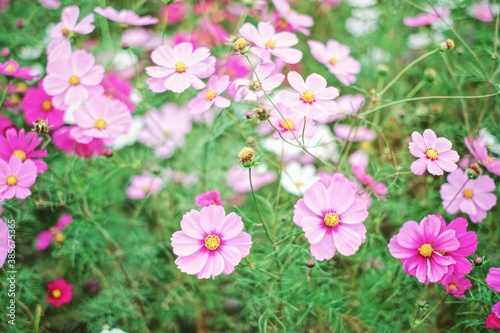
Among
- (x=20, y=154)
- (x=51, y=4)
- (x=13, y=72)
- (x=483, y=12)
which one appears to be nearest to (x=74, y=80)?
(x=13, y=72)

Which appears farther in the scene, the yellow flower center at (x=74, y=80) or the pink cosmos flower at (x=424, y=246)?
the yellow flower center at (x=74, y=80)

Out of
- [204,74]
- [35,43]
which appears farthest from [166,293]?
[35,43]

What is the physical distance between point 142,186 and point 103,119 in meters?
0.54

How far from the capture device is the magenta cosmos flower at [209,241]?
31.1 inches

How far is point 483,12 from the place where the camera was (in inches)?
53.2

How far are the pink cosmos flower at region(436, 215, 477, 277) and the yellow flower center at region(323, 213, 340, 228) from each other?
22 cm

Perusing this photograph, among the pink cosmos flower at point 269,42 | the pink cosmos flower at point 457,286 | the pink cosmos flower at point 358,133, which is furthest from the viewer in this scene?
the pink cosmos flower at point 358,133

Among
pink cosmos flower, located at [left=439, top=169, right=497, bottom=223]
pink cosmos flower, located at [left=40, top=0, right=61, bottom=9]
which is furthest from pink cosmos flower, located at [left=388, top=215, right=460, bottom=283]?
pink cosmos flower, located at [left=40, top=0, right=61, bottom=9]

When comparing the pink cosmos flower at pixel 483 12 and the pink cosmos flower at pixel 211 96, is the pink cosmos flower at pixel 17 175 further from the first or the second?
the pink cosmos flower at pixel 483 12

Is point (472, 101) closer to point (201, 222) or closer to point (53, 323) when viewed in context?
point (201, 222)

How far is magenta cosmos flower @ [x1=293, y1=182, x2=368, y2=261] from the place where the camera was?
77 cm

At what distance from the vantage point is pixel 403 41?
65.8 inches

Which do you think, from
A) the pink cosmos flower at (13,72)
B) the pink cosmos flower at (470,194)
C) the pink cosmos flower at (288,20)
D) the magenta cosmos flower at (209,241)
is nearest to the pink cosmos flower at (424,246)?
the pink cosmos flower at (470,194)

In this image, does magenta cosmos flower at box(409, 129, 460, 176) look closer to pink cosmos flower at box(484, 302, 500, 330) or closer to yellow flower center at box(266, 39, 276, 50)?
pink cosmos flower at box(484, 302, 500, 330)
